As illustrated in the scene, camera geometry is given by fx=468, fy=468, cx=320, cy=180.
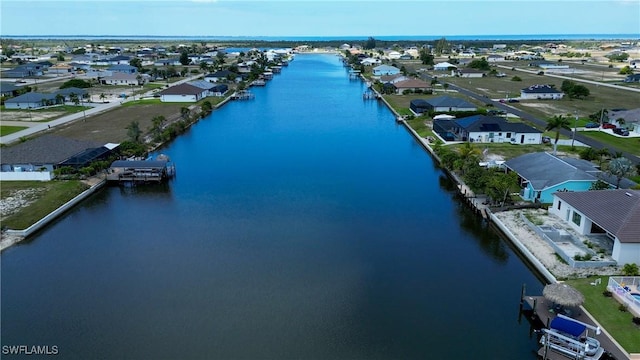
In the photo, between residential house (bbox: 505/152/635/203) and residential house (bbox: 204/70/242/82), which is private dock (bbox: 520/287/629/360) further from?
residential house (bbox: 204/70/242/82)

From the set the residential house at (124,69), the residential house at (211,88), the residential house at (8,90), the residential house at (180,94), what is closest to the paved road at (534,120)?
the residential house at (211,88)

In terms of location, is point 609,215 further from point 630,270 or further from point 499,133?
point 499,133

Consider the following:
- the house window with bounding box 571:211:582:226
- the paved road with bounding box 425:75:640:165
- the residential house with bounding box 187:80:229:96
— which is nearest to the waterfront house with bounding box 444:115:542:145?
the paved road with bounding box 425:75:640:165

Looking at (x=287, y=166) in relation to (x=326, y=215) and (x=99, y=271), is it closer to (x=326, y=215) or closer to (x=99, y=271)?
(x=326, y=215)

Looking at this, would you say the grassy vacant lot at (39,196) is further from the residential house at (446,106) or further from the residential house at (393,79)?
the residential house at (393,79)

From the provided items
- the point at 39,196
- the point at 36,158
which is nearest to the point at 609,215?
the point at 39,196

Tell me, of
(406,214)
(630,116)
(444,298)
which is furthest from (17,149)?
(630,116)

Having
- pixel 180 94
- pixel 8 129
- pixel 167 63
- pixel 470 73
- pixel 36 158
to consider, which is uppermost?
pixel 167 63
